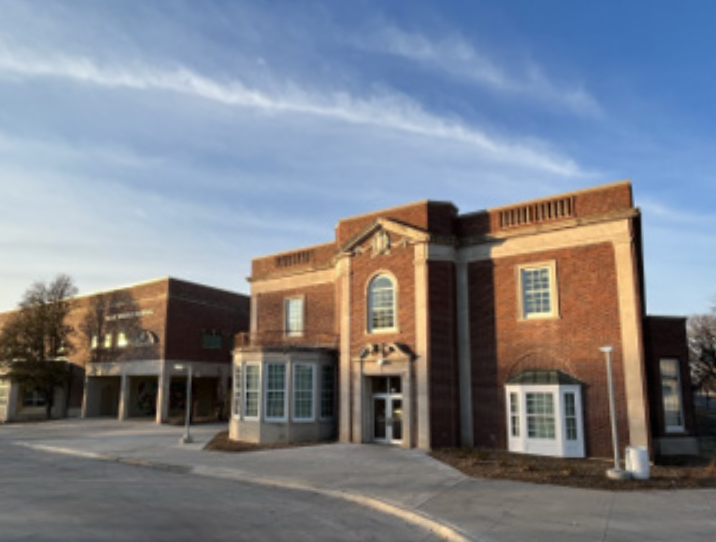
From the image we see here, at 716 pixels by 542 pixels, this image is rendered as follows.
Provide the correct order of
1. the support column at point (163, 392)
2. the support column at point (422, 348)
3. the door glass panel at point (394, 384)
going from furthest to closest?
the support column at point (163, 392), the door glass panel at point (394, 384), the support column at point (422, 348)

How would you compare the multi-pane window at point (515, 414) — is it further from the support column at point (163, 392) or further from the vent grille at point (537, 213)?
the support column at point (163, 392)

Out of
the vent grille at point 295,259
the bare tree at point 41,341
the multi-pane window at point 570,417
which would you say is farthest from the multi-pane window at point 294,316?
the bare tree at point 41,341

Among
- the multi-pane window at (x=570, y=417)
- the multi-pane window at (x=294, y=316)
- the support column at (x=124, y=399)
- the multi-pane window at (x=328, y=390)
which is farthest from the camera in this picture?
the support column at (x=124, y=399)

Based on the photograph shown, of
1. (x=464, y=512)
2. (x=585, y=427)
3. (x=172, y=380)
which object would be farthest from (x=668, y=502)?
(x=172, y=380)

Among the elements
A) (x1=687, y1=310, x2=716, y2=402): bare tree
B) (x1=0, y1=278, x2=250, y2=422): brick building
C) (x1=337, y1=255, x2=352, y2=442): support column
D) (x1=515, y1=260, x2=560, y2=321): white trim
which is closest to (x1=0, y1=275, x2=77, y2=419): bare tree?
(x1=0, y1=278, x2=250, y2=422): brick building

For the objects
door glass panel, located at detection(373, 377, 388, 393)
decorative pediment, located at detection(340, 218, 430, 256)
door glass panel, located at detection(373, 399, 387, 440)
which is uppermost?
decorative pediment, located at detection(340, 218, 430, 256)

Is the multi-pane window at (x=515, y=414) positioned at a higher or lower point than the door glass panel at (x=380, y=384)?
lower

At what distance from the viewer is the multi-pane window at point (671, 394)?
19344 millimetres

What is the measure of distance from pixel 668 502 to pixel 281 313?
61.0ft

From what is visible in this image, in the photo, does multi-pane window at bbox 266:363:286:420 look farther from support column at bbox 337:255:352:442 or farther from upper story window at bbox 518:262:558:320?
upper story window at bbox 518:262:558:320

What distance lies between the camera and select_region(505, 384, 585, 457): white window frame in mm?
17594

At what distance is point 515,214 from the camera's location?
20312mm

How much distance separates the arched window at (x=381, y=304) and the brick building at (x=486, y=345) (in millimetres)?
57

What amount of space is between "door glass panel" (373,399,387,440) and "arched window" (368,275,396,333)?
286cm
